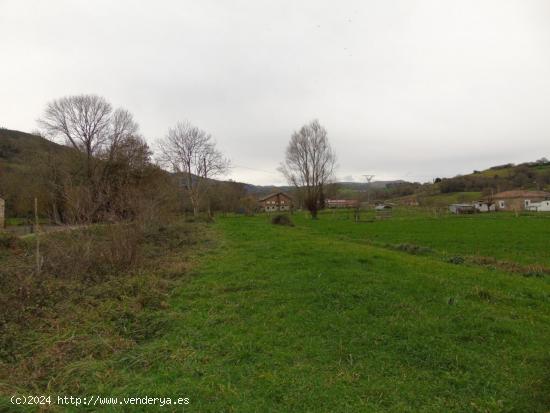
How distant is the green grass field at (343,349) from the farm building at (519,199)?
67994 mm

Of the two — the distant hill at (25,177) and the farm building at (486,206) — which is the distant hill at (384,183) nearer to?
the distant hill at (25,177)

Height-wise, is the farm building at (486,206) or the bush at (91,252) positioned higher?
the bush at (91,252)

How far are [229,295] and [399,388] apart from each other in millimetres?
3949

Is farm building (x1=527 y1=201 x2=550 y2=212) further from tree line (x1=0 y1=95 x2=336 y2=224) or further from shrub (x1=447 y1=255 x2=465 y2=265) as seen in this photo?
shrub (x1=447 y1=255 x2=465 y2=265)

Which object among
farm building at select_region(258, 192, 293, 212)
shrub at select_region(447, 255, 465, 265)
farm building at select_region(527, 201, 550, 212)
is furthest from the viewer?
farm building at select_region(258, 192, 293, 212)

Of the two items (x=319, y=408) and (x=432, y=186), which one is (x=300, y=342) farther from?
(x=432, y=186)

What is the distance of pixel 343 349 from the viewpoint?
13.8 ft

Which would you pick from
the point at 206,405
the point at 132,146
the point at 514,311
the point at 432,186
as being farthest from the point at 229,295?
the point at 432,186

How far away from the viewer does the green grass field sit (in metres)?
3.22

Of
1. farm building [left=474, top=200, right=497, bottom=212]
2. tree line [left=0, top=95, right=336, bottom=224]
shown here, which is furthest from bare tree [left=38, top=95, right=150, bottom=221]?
farm building [left=474, top=200, right=497, bottom=212]

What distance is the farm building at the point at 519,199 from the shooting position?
204 feet

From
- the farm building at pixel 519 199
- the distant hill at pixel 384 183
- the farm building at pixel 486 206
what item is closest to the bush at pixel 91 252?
the distant hill at pixel 384 183

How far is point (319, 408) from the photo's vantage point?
304cm

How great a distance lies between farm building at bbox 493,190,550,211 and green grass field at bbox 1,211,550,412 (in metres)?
68.0
